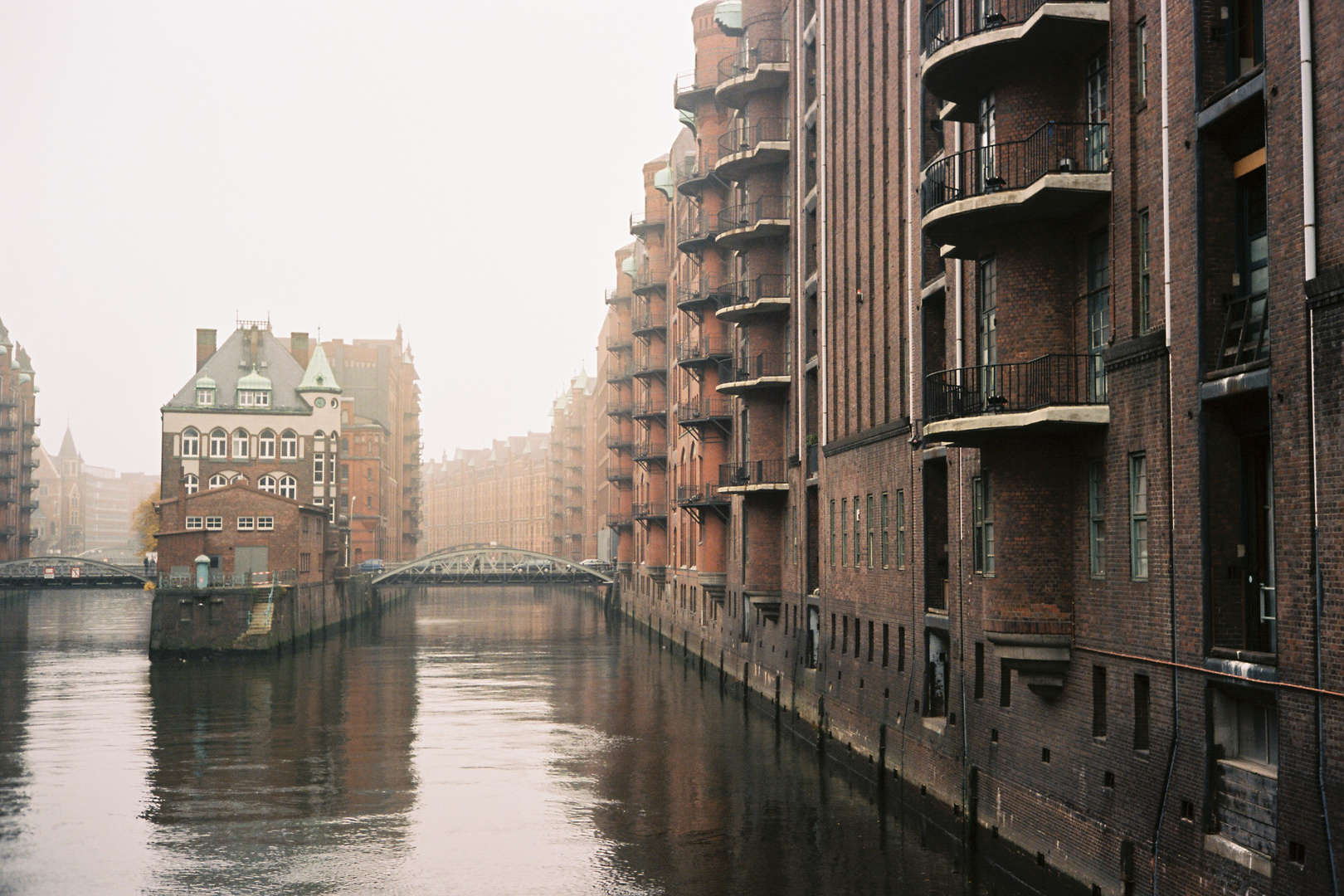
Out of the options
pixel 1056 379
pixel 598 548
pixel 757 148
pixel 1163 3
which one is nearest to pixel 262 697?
pixel 757 148

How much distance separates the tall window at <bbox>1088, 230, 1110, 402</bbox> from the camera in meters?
19.8

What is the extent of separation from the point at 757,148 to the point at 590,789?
2332cm

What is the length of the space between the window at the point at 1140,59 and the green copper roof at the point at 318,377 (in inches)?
2957

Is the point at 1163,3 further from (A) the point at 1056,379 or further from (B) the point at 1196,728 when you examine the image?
(B) the point at 1196,728

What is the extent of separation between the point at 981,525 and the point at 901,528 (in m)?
6.09

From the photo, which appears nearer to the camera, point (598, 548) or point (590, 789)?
point (590, 789)

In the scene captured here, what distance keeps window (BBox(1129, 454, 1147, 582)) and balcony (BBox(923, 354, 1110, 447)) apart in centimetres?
88

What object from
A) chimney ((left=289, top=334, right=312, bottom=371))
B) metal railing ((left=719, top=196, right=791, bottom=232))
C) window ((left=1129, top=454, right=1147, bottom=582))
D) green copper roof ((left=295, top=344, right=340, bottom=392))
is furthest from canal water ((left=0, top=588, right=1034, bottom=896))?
chimney ((left=289, top=334, right=312, bottom=371))

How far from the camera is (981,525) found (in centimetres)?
2428

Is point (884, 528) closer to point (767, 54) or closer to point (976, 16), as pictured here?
point (976, 16)

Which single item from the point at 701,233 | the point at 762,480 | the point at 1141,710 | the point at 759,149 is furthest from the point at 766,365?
the point at 1141,710

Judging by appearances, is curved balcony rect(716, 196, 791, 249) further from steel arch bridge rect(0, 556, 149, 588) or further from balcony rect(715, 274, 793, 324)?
steel arch bridge rect(0, 556, 149, 588)

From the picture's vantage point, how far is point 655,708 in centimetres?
4691

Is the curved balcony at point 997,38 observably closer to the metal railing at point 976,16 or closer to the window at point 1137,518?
the metal railing at point 976,16
